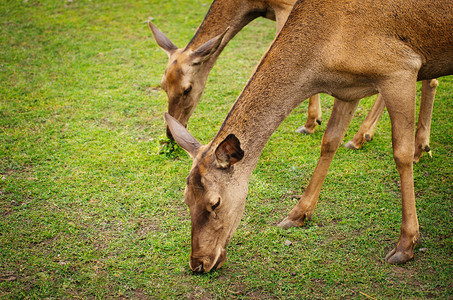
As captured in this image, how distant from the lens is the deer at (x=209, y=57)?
20.9 feet

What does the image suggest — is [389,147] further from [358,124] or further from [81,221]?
[81,221]

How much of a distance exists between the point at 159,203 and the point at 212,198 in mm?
1732

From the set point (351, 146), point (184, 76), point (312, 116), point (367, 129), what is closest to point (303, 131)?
Answer: point (312, 116)

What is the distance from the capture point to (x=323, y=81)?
4.52 m

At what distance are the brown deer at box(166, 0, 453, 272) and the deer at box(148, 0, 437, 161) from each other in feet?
6.34

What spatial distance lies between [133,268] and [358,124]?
4805mm

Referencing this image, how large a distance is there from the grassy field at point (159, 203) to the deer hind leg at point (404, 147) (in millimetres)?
174

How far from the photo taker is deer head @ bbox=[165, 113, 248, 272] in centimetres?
414

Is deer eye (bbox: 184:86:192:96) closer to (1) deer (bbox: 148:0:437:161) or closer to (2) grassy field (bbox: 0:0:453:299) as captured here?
(1) deer (bbox: 148:0:437:161)

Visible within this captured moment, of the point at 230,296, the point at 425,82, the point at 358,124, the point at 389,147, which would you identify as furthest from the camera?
the point at 358,124

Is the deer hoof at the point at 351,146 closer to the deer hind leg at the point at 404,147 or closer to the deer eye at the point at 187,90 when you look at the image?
the deer hind leg at the point at 404,147

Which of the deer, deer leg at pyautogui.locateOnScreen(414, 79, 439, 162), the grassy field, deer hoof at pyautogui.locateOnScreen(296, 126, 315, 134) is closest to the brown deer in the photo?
the grassy field

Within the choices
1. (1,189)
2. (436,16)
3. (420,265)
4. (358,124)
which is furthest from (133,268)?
(358,124)

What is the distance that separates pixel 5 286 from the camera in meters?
4.30
